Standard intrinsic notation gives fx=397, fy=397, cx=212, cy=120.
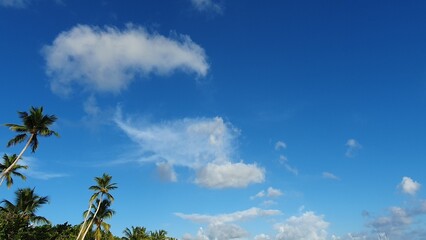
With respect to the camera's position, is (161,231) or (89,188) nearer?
(89,188)

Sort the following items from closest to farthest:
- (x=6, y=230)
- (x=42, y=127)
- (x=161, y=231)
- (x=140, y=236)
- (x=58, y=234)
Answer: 1. (x=6, y=230)
2. (x=42, y=127)
3. (x=58, y=234)
4. (x=140, y=236)
5. (x=161, y=231)

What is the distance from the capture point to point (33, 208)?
51.5 m

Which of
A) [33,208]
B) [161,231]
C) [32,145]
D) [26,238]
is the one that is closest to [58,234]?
[33,208]

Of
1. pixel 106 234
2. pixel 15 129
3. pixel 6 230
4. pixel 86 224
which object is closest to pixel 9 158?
pixel 15 129

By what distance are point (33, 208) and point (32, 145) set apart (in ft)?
38.5

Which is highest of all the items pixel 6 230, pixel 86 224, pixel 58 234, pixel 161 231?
pixel 161 231

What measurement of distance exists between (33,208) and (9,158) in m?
7.41

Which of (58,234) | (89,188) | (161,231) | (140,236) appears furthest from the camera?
(161,231)

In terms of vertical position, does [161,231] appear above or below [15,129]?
above

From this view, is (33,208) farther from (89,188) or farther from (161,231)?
(161,231)

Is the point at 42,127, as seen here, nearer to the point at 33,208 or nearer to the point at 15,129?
the point at 15,129

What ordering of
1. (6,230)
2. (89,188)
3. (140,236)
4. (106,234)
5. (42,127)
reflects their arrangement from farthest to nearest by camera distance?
(140,236), (106,234), (89,188), (42,127), (6,230)

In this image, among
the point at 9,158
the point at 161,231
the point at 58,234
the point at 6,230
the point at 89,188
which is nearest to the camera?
the point at 6,230

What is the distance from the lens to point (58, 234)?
5325 cm
